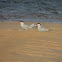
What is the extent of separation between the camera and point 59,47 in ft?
14.4

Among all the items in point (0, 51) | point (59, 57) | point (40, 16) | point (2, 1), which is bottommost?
point (59, 57)

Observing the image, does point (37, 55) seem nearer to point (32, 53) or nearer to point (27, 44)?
point (32, 53)

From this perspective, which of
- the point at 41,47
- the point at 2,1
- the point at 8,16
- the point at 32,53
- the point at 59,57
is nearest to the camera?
the point at 59,57

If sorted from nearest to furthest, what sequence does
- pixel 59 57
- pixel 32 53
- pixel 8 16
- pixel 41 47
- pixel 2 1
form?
pixel 59 57
pixel 32 53
pixel 41 47
pixel 8 16
pixel 2 1

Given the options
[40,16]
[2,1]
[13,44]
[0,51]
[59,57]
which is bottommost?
[59,57]

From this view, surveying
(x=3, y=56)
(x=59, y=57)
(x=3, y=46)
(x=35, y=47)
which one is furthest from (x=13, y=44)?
(x=59, y=57)

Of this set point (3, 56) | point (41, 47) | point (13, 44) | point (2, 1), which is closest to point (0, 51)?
point (3, 56)

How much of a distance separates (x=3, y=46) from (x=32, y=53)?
84 centimetres

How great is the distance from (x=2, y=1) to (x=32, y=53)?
14332 mm

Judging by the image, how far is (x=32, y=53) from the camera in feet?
12.8

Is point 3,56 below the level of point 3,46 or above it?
below

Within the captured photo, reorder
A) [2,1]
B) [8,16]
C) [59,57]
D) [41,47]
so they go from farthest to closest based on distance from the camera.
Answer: [2,1] → [8,16] → [41,47] → [59,57]

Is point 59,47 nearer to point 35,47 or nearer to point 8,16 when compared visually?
point 35,47

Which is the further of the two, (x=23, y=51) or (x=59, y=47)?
(x=59, y=47)
